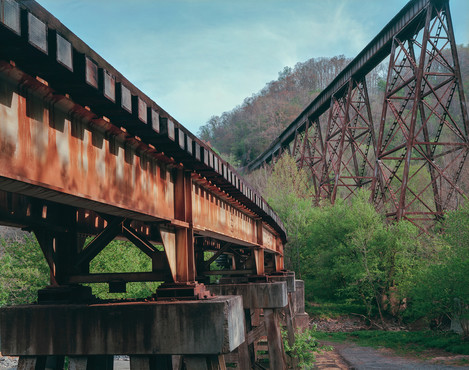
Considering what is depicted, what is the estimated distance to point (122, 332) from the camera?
213 inches

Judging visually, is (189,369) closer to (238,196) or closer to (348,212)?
(238,196)

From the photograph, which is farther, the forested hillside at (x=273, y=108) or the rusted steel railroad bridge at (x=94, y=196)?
the forested hillside at (x=273, y=108)

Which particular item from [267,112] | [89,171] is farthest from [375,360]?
[267,112]

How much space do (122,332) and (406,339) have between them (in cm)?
2063

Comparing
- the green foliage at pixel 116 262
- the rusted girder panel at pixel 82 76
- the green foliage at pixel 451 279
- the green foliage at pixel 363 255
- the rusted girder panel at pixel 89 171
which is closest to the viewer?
the rusted girder panel at pixel 82 76

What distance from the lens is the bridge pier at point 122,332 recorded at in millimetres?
5352

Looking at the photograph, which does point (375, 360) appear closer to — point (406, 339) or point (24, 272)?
point (406, 339)

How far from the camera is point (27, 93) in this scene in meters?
3.36

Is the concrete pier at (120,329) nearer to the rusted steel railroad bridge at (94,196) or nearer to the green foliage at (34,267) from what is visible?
the rusted steel railroad bridge at (94,196)

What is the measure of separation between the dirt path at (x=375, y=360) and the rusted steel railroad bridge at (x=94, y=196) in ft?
45.4

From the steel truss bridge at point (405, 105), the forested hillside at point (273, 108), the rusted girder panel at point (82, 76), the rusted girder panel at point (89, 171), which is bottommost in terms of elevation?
the rusted girder panel at point (89, 171)

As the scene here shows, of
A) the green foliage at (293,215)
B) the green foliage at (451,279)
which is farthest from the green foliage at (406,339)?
the green foliage at (293,215)

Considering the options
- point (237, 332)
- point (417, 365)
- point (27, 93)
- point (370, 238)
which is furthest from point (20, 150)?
Result: point (370, 238)

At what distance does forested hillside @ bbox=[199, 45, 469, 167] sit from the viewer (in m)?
82.2
